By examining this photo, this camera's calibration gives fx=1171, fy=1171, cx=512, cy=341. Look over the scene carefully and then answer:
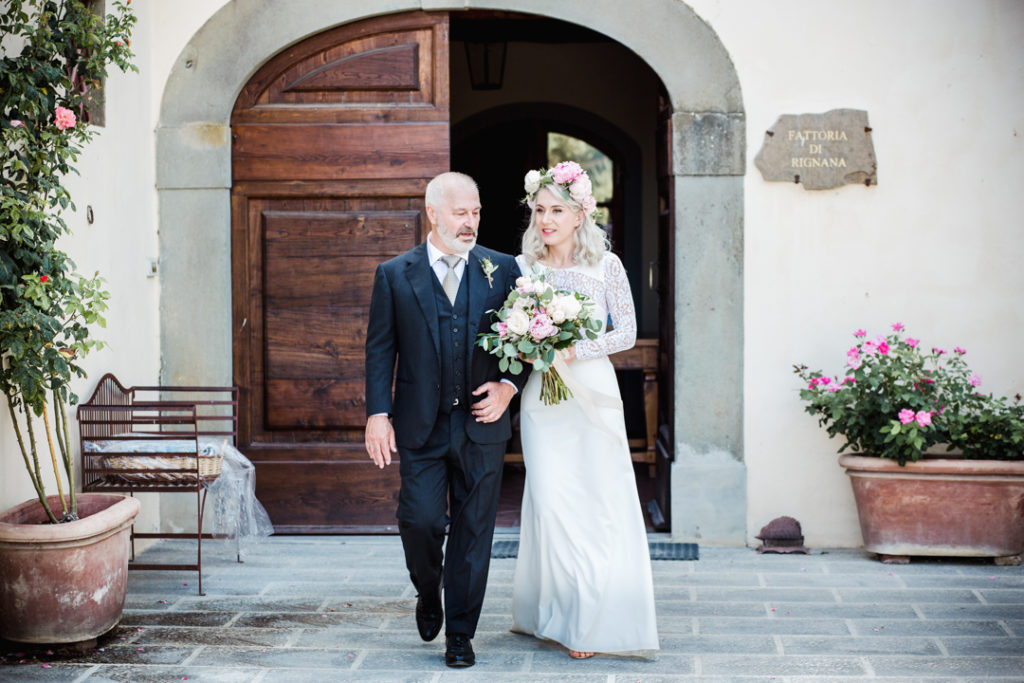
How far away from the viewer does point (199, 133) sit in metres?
6.34

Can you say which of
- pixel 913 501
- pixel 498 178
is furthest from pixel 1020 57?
pixel 498 178

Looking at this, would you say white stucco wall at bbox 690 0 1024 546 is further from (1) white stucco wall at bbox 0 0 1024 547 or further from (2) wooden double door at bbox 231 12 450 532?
(2) wooden double door at bbox 231 12 450 532

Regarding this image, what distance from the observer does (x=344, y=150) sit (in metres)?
6.38

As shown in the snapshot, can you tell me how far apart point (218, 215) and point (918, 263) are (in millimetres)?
3739

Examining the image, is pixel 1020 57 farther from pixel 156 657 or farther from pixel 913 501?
pixel 156 657

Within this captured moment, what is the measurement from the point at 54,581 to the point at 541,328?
2.08 metres

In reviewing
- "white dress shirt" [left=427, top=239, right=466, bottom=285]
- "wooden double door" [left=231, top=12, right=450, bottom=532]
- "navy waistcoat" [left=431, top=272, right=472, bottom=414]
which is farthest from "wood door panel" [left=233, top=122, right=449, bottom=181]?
"navy waistcoat" [left=431, top=272, right=472, bottom=414]

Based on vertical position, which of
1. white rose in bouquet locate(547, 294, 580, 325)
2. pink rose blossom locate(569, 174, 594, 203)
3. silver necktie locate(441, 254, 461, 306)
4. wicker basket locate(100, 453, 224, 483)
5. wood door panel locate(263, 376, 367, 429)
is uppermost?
pink rose blossom locate(569, 174, 594, 203)

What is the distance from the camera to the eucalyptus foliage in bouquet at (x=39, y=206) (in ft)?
14.2

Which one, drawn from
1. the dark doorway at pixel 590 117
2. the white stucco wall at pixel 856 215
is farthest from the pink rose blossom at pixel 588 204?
the dark doorway at pixel 590 117

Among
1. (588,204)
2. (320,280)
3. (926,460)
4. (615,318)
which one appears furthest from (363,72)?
(926,460)

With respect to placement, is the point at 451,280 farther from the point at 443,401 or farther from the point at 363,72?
the point at 363,72

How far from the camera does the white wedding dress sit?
4.32m

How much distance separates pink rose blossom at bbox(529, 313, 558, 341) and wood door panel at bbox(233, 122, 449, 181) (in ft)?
8.27
